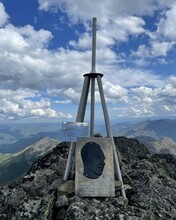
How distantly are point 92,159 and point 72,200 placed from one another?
11.7 ft

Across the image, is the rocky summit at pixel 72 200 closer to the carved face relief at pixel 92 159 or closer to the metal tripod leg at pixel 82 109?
the metal tripod leg at pixel 82 109

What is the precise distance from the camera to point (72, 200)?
819 inches

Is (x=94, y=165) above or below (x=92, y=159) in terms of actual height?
below

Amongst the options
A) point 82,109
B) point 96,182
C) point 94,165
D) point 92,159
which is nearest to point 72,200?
point 96,182

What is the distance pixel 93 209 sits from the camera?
19.7 meters

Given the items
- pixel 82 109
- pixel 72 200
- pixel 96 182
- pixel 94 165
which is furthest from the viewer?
pixel 82 109

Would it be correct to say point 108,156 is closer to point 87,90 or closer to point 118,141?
point 87,90

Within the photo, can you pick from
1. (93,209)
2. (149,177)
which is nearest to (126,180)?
(149,177)

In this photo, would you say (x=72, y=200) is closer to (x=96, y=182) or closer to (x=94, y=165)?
(x=96, y=182)

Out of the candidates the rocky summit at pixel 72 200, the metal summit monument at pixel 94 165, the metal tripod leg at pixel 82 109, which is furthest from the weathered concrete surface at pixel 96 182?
the metal tripod leg at pixel 82 109

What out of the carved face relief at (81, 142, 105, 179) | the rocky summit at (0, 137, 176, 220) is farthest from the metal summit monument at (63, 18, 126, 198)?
the rocky summit at (0, 137, 176, 220)

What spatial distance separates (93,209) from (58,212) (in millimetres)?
2736

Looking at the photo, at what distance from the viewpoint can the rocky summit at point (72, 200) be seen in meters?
19.7

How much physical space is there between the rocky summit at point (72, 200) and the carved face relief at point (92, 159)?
5.68 ft
